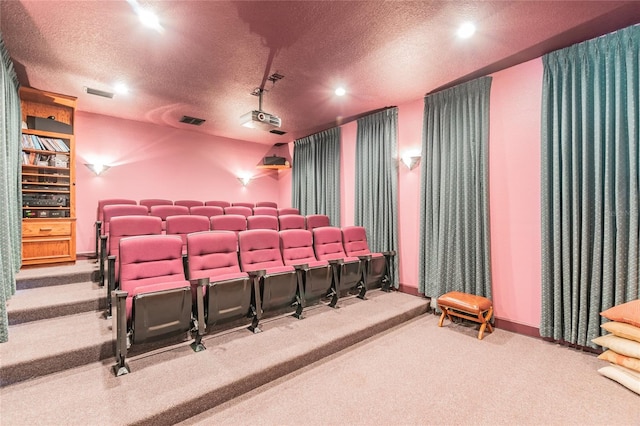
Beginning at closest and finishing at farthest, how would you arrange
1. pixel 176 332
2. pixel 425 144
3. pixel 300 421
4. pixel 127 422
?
pixel 127 422 < pixel 300 421 < pixel 176 332 < pixel 425 144

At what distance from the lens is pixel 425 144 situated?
14.3ft

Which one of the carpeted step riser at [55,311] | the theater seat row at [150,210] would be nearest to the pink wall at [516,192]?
the theater seat row at [150,210]

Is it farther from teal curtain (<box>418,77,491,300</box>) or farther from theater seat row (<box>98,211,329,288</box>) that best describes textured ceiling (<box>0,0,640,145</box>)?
theater seat row (<box>98,211,329,288</box>)

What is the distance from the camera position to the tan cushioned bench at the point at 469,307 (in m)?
3.19

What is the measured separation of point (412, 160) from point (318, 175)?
239 centimetres

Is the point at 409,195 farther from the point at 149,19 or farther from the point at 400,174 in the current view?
the point at 149,19

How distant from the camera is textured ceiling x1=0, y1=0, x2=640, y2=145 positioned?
2482 millimetres

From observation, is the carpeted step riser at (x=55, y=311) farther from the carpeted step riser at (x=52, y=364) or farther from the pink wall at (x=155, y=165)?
the pink wall at (x=155, y=165)

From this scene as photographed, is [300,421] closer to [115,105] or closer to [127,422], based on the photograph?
[127,422]

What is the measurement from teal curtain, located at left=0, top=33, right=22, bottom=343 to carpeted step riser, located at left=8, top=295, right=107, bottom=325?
24 centimetres

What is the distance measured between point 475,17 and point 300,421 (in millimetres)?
3547

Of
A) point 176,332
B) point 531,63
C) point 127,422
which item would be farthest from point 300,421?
point 531,63

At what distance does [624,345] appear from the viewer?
7.61 feet

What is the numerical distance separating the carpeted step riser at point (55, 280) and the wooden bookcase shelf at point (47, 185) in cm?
84
